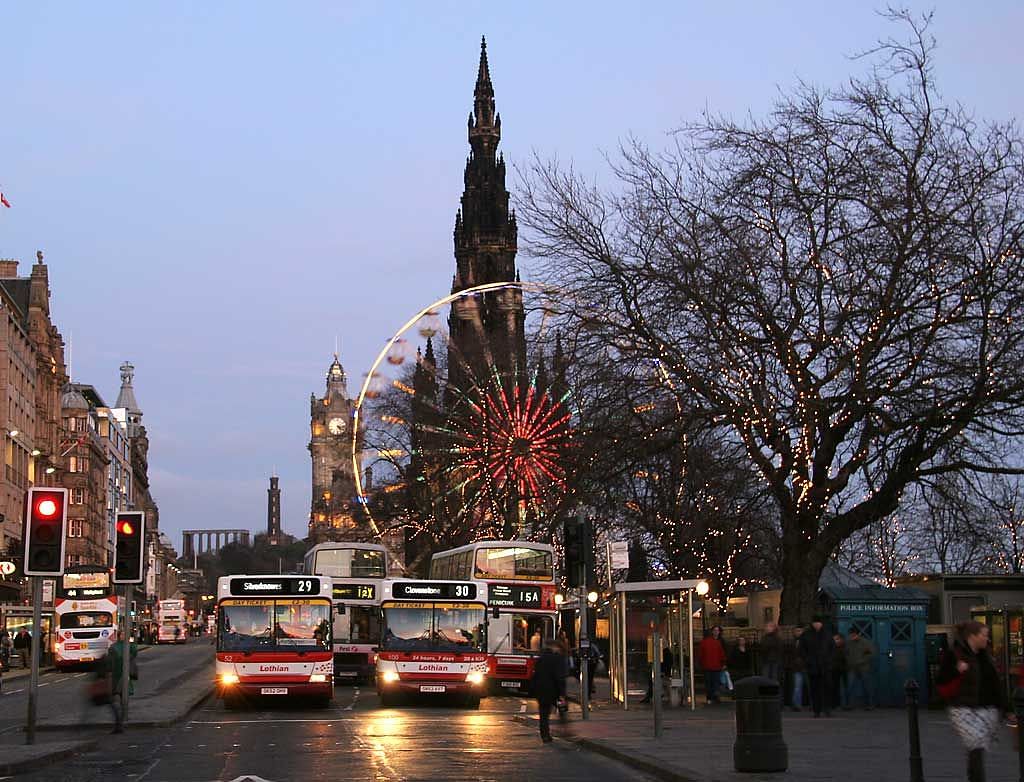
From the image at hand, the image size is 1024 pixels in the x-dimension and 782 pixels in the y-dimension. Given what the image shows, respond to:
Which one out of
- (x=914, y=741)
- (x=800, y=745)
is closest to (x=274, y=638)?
(x=800, y=745)

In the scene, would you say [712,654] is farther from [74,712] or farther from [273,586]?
[74,712]

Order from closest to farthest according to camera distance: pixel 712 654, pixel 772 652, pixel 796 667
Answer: pixel 772 652
pixel 796 667
pixel 712 654

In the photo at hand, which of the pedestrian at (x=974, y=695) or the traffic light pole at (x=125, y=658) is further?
the traffic light pole at (x=125, y=658)

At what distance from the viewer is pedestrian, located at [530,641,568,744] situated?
2525 cm

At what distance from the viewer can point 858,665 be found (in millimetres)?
Answer: 30797

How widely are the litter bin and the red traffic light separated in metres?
11.0

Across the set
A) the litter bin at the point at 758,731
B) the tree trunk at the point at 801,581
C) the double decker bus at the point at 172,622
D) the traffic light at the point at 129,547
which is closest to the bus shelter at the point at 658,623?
the tree trunk at the point at 801,581

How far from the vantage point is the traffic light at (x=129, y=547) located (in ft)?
89.8

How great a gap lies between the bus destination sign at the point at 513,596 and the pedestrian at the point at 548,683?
1695 centimetres

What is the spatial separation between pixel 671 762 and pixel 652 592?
12.1 metres

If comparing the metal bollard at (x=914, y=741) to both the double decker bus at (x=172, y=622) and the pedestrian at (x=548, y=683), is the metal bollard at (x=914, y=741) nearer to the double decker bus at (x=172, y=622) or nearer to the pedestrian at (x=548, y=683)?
the pedestrian at (x=548, y=683)

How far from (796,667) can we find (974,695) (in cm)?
1704

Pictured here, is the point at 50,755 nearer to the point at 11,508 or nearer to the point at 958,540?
the point at 958,540

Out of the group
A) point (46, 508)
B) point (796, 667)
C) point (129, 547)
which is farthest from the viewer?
point (796, 667)
